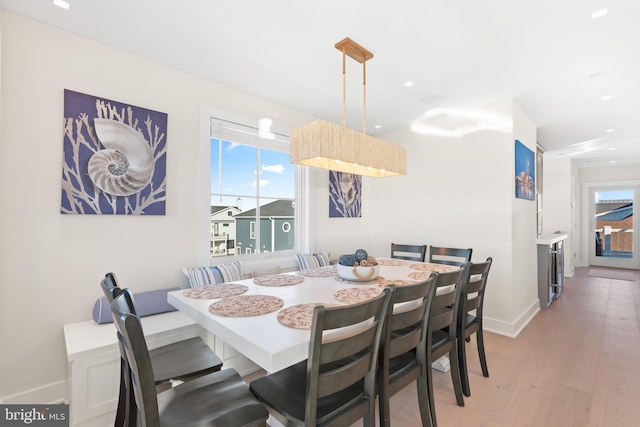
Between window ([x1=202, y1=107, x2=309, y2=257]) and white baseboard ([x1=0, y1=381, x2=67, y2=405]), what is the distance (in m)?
1.58

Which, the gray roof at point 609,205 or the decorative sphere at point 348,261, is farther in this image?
the gray roof at point 609,205

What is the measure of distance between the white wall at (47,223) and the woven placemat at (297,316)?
1491 millimetres

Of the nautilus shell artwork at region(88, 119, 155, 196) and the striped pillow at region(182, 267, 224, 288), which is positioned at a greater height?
the nautilus shell artwork at region(88, 119, 155, 196)

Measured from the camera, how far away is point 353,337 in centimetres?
117

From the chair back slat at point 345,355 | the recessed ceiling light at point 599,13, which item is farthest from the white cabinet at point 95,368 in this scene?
the recessed ceiling light at point 599,13

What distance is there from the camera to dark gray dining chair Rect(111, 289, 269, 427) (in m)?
0.97

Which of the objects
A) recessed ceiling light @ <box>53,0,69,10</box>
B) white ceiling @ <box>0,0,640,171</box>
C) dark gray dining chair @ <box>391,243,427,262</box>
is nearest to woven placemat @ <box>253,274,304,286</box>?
dark gray dining chair @ <box>391,243,427,262</box>

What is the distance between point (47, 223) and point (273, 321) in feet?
5.72

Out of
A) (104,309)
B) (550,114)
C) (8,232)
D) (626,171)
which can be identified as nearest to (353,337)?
(104,309)

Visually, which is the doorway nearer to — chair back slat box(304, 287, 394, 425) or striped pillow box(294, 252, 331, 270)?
striped pillow box(294, 252, 331, 270)

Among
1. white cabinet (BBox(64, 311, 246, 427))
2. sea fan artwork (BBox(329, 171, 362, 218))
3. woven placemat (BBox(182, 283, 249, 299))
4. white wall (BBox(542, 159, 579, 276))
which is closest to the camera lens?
white cabinet (BBox(64, 311, 246, 427))

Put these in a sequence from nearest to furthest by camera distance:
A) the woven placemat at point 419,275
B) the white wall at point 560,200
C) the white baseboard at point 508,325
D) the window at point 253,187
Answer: the woven placemat at point 419,275 < the window at point 253,187 < the white baseboard at point 508,325 < the white wall at point 560,200

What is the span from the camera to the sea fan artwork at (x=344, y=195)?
3996 mm

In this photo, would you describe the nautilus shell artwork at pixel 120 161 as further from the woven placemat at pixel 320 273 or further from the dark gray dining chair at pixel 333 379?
the dark gray dining chair at pixel 333 379
